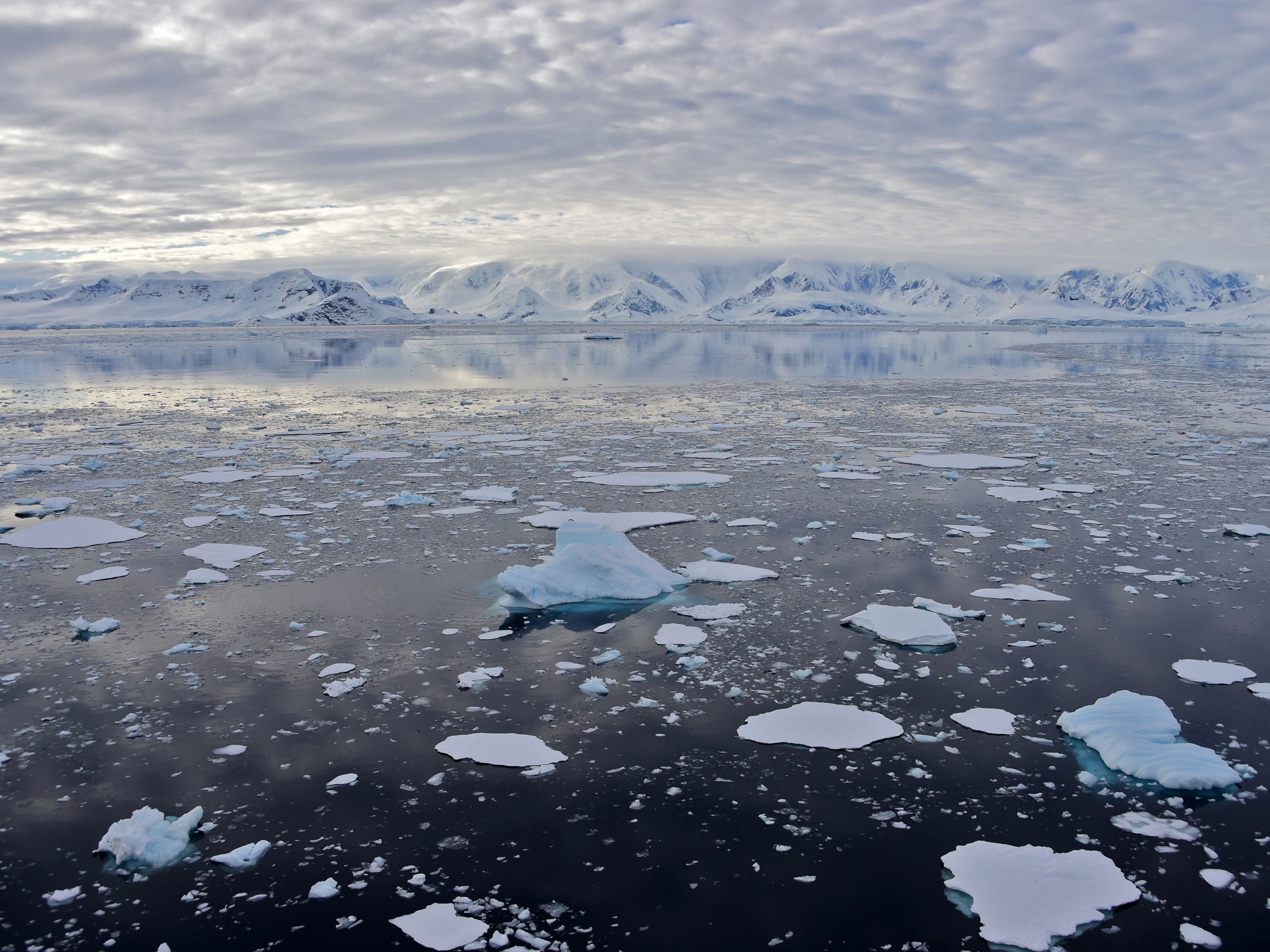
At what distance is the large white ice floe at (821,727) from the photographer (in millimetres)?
4738

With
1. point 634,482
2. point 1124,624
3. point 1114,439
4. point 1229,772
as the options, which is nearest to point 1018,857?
point 1229,772

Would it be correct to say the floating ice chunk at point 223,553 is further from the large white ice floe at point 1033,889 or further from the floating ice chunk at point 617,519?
the large white ice floe at point 1033,889

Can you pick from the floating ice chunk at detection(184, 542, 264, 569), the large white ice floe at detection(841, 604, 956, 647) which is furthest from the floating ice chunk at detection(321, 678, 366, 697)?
the large white ice floe at detection(841, 604, 956, 647)

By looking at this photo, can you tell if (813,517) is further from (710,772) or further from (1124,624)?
(710,772)

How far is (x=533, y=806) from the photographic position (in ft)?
13.6

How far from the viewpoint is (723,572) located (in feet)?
24.6

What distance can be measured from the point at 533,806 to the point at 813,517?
5.92m

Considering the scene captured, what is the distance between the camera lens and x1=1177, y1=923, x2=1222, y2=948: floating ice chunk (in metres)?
3.25

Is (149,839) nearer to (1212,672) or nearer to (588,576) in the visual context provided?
(588,576)

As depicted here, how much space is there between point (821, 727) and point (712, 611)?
1844mm

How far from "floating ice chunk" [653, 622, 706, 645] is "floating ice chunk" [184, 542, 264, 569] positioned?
162 inches

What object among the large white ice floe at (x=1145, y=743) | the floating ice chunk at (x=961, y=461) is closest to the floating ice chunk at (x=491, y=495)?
the floating ice chunk at (x=961, y=461)

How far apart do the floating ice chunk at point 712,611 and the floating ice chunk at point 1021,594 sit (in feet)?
6.54

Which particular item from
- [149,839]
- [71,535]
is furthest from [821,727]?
[71,535]
